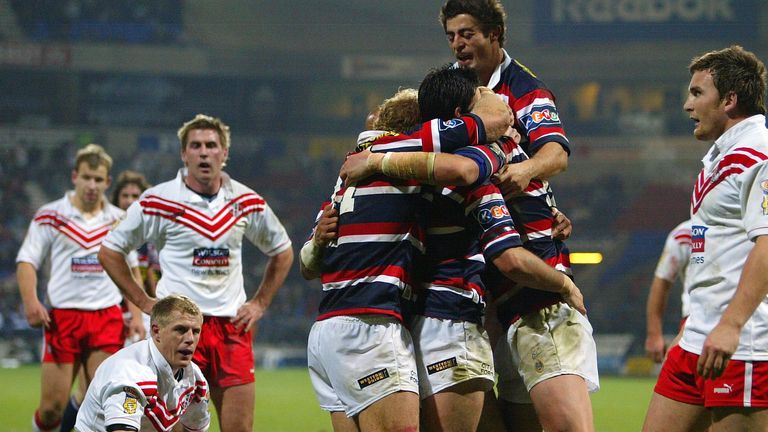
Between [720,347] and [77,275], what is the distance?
6303 mm

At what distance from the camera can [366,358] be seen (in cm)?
367

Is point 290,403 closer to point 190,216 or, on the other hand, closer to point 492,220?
point 190,216

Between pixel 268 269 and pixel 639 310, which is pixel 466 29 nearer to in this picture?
pixel 268 269

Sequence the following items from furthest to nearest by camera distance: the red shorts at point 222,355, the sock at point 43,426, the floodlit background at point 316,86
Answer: the floodlit background at point 316,86 → the sock at point 43,426 → the red shorts at point 222,355

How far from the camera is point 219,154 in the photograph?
255 inches

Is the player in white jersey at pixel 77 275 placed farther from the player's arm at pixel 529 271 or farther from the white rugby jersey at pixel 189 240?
the player's arm at pixel 529 271

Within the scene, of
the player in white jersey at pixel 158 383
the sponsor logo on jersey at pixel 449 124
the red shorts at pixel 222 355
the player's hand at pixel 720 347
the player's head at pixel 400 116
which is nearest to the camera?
the player's hand at pixel 720 347

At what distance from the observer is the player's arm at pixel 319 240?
151 inches

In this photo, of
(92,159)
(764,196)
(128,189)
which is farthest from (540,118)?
(128,189)

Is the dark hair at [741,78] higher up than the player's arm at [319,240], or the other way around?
the dark hair at [741,78]

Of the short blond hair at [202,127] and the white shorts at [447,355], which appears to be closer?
the white shorts at [447,355]

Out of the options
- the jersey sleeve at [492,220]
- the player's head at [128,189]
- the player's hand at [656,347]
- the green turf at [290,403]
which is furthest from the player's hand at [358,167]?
the green turf at [290,403]

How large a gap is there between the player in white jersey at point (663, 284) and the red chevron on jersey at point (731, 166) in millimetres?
3651

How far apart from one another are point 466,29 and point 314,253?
Answer: 1.36 metres
